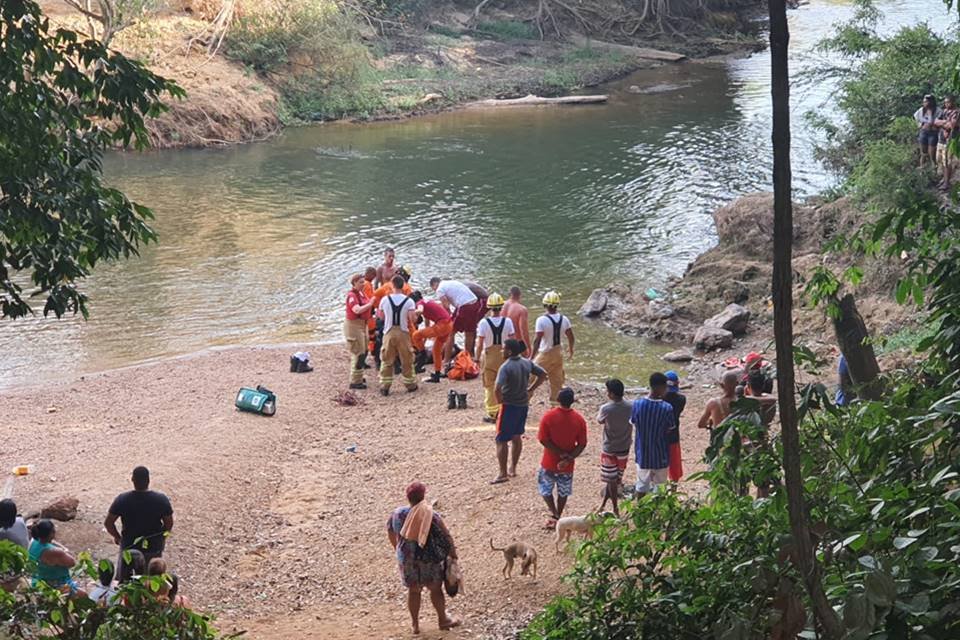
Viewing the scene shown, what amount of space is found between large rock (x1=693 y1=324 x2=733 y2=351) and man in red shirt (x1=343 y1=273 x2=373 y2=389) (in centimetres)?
561

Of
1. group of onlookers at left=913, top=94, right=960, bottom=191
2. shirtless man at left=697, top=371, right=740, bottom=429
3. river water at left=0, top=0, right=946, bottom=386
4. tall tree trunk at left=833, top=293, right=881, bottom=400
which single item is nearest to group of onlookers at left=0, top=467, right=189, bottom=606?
shirtless man at left=697, top=371, right=740, bottom=429

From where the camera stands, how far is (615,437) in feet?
36.9

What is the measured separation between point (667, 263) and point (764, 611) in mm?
19276

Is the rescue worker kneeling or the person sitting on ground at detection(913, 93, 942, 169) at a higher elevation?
the person sitting on ground at detection(913, 93, 942, 169)

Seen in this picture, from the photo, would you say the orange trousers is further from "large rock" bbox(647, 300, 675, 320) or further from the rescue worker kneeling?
"large rock" bbox(647, 300, 675, 320)

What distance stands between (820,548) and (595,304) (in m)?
15.2

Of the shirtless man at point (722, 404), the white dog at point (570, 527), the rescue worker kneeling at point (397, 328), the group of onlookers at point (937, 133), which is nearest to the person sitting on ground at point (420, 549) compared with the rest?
the white dog at point (570, 527)

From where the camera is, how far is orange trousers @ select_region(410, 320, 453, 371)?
55.7 ft

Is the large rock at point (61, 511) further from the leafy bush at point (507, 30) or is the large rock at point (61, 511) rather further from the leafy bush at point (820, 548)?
the leafy bush at point (507, 30)

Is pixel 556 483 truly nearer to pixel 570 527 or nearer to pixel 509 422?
pixel 570 527

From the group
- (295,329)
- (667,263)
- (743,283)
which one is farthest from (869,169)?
(295,329)

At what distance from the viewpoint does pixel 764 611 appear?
5867 millimetres

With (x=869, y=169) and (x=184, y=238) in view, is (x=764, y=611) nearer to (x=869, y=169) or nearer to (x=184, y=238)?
(x=869, y=169)

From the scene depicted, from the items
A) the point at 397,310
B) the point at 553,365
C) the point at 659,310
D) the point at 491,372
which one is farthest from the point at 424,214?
the point at 491,372
